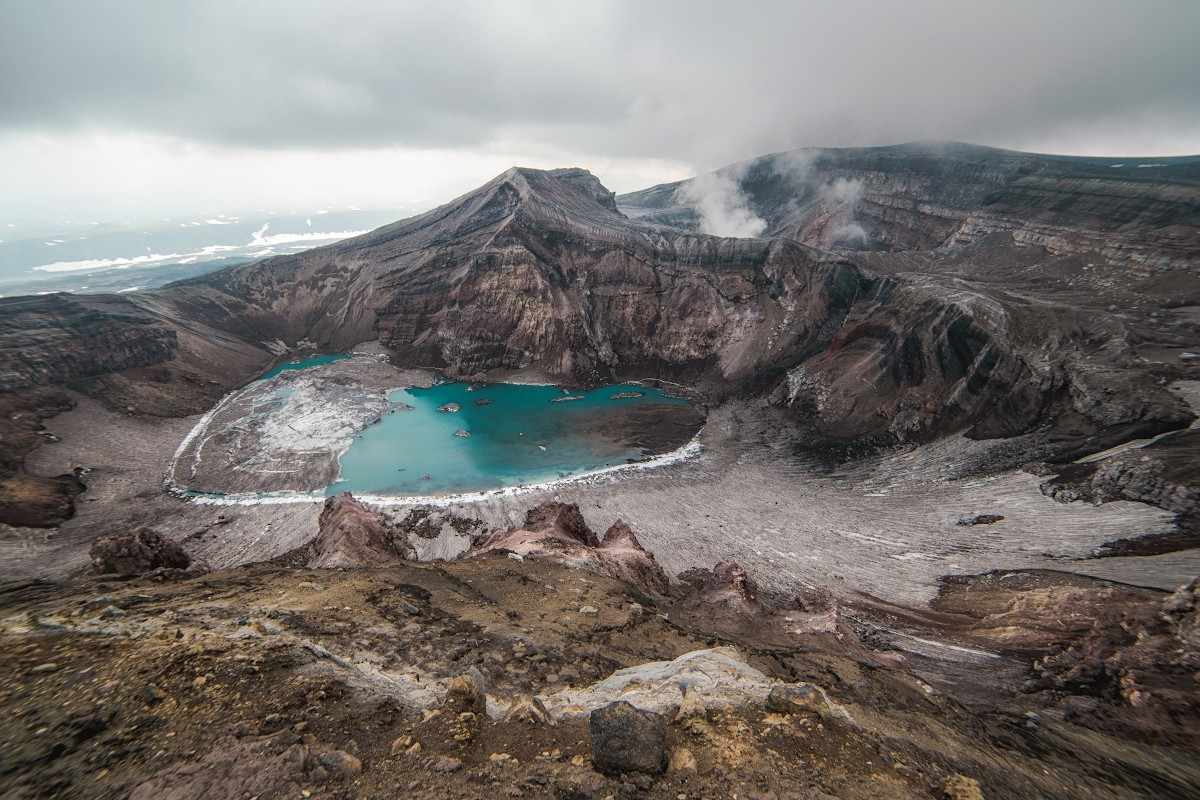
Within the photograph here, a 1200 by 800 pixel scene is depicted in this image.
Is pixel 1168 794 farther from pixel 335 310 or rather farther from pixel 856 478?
pixel 335 310

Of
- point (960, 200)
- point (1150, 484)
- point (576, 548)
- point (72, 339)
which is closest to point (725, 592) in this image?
point (576, 548)

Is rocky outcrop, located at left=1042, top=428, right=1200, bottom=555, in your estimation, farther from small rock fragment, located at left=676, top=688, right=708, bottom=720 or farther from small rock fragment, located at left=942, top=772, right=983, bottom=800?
small rock fragment, located at left=676, top=688, right=708, bottom=720

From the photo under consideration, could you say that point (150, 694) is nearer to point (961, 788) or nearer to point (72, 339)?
point (961, 788)

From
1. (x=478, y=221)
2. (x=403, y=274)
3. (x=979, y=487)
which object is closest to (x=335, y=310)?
(x=403, y=274)

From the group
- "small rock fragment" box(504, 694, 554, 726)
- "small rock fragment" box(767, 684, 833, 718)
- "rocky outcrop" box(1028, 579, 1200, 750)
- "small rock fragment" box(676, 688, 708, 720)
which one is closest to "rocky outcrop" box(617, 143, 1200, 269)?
"rocky outcrop" box(1028, 579, 1200, 750)

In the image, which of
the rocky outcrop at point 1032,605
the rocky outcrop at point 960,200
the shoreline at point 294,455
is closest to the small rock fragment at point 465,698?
the rocky outcrop at point 1032,605
